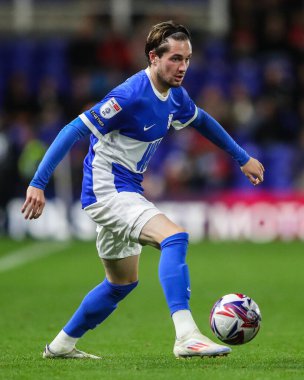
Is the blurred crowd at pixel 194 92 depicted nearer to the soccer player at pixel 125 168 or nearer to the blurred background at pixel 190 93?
the blurred background at pixel 190 93

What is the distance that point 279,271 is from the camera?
13.7 meters

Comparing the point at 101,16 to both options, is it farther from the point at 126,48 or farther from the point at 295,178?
the point at 295,178

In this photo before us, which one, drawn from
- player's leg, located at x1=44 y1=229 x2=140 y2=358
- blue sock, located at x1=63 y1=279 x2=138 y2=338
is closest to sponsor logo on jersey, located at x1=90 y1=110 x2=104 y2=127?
player's leg, located at x1=44 y1=229 x2=140 y2=358

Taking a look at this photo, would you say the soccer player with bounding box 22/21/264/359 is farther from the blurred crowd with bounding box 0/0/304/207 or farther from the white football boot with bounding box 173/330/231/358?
the blurred crowd with bounding box 0/0/304/207

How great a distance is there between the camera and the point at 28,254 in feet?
54.4

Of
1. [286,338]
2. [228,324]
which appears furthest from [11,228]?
[228,324]

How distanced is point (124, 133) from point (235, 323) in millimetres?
1377

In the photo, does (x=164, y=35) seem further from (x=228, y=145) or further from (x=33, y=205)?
(x=33, y=205)

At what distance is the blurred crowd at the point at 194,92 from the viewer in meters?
18.9

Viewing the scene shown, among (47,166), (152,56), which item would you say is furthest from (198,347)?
(152,56)

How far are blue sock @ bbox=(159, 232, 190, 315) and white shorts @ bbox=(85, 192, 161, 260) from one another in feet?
0.86

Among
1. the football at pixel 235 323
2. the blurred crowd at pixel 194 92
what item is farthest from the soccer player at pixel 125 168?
the blurred crowd at pixel 194 92

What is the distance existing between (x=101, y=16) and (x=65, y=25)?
2.69 feet

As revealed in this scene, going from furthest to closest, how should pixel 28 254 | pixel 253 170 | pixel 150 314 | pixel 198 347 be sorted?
pixel 28 254, pixel 150 314, pixel 253 170, pixel 198 347
